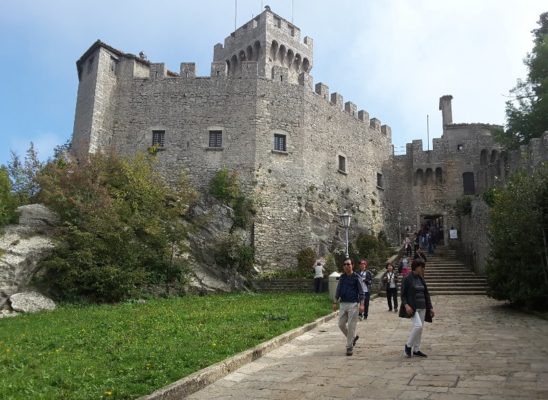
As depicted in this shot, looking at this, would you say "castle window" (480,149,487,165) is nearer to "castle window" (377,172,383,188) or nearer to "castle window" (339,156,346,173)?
"castle window" (377,172,383,188)

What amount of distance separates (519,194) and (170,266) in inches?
499

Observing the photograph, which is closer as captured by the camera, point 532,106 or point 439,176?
point 532,106

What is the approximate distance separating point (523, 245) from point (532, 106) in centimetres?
1589

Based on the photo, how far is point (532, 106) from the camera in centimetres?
2605

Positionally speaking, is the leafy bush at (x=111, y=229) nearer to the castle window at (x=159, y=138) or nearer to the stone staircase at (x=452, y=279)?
the castle window at (x=159, y=138)

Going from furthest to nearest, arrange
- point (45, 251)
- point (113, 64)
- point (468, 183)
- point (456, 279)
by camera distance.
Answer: point (468, 183) < point (113, 64) < point (456, 279) < point (45, 251)

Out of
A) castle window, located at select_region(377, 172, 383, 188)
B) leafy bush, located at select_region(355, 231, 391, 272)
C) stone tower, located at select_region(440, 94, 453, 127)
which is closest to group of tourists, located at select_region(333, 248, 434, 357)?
leafy bush, located at select_region(355, 231, 391, 272)

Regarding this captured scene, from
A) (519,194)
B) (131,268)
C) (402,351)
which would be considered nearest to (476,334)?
(402,351)

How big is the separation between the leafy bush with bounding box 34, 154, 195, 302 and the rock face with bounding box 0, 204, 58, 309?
0.43 m

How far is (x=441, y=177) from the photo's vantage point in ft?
117

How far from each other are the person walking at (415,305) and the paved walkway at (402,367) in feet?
0.91

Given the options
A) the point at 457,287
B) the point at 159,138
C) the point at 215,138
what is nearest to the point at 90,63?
the point at 159,138

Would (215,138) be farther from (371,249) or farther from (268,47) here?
(371,249)

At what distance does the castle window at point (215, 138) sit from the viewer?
89.8 ft
